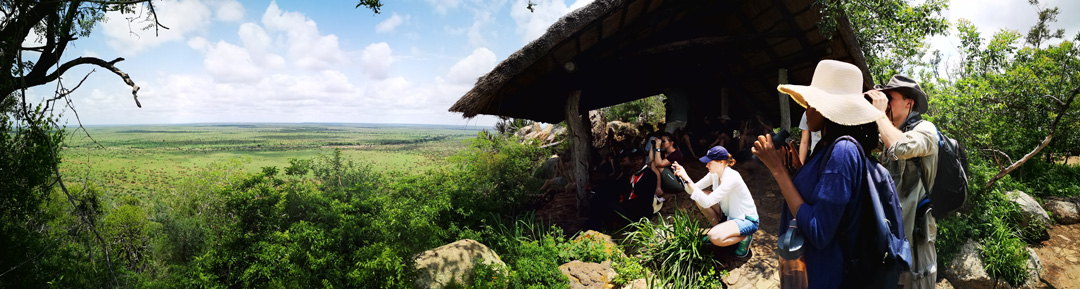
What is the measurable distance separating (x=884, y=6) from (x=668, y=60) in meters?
4.52

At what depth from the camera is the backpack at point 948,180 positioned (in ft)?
7.29

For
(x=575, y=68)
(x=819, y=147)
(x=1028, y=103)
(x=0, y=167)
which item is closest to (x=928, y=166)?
(x=819, y=147)

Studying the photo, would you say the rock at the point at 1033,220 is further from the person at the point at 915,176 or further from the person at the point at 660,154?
the person at the point at 915,176

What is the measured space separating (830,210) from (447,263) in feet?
10.9

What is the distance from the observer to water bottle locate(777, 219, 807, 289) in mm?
1792

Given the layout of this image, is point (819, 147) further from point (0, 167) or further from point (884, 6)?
point (884, 6)

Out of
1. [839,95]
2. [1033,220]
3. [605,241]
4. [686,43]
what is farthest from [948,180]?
[1033,220]

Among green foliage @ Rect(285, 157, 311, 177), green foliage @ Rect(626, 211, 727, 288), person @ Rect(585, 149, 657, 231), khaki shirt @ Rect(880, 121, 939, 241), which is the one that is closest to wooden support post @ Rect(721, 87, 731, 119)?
person @ Rect(585, 149, 657, 231)

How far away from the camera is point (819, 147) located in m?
1.88

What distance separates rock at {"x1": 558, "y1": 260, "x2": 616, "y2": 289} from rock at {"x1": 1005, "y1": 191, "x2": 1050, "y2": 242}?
6.69 m

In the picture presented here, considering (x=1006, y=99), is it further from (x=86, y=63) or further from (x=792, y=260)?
(x=86, y=63)

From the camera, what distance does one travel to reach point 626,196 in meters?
5.90

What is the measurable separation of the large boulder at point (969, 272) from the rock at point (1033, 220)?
1.59 m

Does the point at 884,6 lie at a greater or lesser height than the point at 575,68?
greater
